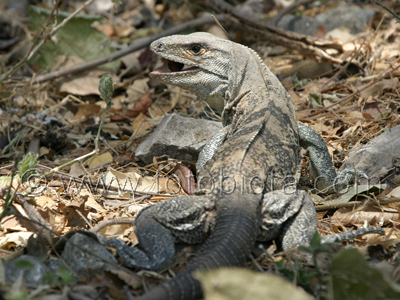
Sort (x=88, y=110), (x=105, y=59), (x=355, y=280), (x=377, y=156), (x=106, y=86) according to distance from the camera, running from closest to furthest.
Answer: (x=355, y=280) < (x=106, y=86) < (x=377, y=156) < (x=88, y=110) < (x=105, y=59)

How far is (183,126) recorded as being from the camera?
511 centimetres

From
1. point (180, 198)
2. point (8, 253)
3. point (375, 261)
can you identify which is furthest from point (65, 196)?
point (375, 261)

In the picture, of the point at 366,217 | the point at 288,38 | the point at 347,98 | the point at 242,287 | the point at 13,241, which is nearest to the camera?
the point at 242,287

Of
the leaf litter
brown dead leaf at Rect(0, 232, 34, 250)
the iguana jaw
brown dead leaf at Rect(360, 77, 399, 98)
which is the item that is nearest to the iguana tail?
the leaf litter

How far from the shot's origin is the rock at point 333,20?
321 inches

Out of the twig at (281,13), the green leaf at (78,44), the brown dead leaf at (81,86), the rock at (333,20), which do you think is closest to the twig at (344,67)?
the rock at (333,20)

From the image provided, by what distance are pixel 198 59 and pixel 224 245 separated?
2.56 meters

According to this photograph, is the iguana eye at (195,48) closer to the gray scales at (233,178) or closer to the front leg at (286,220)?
the gray scales at (233,178)

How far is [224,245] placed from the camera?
2883 mm

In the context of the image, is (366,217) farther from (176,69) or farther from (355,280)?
(176,69)

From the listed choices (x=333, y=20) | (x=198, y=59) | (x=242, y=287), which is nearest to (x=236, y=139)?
(x=198, y=59)

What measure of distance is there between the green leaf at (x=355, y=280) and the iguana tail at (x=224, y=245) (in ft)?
2.28

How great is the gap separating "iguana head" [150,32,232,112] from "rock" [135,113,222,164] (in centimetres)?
58

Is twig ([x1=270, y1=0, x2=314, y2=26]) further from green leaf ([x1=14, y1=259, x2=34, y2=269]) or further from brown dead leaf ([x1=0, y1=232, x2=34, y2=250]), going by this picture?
green leaf ([x1=14, y1=259, x2=34, y2=269])
